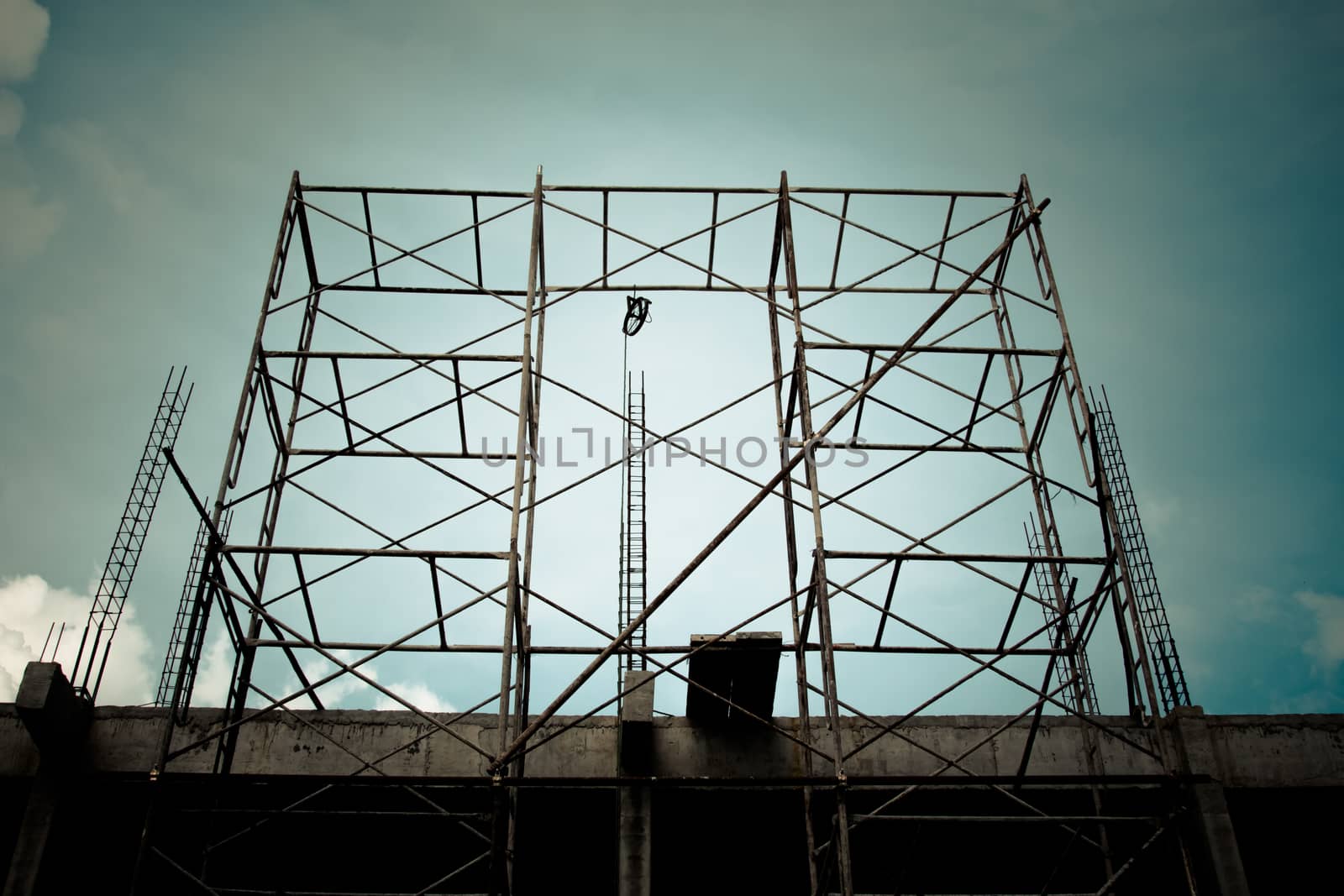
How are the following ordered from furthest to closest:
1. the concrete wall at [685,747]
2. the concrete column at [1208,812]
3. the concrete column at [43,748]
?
1. the concrete wall at [685,747]
2. the concrete column at [43,748]
3. the concrete column at [1208,812]

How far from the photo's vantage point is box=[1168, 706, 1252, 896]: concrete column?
32.7 feet

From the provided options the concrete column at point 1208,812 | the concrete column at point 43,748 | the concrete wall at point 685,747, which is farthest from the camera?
the concrete wall at point 685,747

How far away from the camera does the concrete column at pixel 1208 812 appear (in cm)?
997

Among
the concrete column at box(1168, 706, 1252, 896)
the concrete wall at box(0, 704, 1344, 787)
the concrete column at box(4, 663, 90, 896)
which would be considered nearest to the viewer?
the concrete column at box(1168, 706, 1252, 896)

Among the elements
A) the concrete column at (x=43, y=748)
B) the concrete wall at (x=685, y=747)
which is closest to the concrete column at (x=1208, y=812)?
the concrete wall at (x=685, y=747)

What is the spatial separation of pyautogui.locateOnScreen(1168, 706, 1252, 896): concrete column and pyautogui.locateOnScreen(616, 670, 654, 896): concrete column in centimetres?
507

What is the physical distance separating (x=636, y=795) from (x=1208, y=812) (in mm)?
5352

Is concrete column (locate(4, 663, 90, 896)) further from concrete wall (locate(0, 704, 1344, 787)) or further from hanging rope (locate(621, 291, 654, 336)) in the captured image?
hanging rope (locate(621, 291, 654, 336))

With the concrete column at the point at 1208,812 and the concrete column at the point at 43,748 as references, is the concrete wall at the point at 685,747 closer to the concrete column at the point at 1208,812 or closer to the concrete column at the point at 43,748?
the concrete column at the point at 43,748

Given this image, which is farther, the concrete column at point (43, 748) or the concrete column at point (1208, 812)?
the concrete column at point (43, 748)

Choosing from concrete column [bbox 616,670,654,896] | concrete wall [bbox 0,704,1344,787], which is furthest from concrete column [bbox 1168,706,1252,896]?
concrete column [bbox 616,670,654,896]

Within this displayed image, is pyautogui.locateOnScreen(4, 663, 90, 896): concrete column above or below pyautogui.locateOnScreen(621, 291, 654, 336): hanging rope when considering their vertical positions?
below

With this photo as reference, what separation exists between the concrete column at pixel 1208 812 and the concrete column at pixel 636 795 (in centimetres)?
507

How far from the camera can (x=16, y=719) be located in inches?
433
